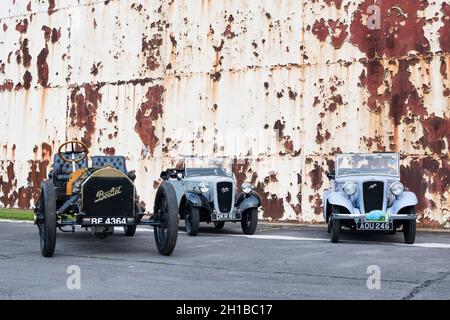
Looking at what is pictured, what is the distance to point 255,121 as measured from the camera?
14.1m

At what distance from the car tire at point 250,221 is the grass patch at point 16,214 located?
584 centimetres

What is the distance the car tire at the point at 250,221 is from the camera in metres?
10.8

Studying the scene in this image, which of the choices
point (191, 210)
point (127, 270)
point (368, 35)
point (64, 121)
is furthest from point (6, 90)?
point (127, 270)

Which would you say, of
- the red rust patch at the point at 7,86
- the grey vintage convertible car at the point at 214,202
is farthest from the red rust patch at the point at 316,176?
the red rust patch at the point at 7,86

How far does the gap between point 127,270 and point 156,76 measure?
9.62m

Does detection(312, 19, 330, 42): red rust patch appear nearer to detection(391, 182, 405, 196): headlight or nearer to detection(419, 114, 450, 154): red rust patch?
detection(419, 114, 450, 154): red rust patch

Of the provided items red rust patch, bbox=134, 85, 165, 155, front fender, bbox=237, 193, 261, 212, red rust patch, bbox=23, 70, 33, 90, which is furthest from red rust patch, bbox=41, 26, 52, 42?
front fender, bbox=237, 193, 261, 212

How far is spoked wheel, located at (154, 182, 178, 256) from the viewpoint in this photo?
7.36 meters

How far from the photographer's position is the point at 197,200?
1055 centimetres

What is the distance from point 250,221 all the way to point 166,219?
3.69 m

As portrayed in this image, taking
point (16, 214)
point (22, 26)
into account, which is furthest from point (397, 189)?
point (22, 26)

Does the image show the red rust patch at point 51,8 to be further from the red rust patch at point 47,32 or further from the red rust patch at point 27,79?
the red rust patch at point 27,79

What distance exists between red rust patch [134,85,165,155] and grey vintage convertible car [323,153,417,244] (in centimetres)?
612

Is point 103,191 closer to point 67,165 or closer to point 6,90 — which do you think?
point 67,165
